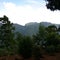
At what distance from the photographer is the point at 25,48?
16500mm

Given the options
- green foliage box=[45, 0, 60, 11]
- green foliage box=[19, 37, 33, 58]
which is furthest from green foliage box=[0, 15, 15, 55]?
green foliage box=[45, 0, 60, 11]

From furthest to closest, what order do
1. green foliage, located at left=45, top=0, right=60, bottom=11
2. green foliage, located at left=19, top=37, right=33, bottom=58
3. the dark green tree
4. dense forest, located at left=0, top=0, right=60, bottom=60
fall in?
the dark green tree → green foliage, located at left=19, top=37, right=33, bottom=58 → dense forest, located at left=0, top=0, right=60, bottom=60 → green foliage, located at left=45, top=0, right=60, bottom=11

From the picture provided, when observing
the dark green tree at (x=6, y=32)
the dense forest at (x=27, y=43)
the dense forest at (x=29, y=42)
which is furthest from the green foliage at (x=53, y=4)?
the dark green tree at (x=6, y=32)

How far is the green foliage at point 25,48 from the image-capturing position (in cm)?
1638

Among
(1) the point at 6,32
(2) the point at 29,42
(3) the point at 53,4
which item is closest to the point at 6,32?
(1) the point at 6,32

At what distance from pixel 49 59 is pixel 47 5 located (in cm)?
385

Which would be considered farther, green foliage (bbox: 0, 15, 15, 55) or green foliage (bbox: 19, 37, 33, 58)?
green foliage (bbox: 0, 15, 15, 55)

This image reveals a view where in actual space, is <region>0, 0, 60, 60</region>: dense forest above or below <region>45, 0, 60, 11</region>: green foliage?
below

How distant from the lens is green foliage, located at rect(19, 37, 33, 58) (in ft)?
53.7

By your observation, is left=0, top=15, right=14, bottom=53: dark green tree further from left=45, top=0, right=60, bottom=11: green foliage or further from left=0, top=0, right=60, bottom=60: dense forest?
left=45, top=0, right=60, bottom=11: green foliage

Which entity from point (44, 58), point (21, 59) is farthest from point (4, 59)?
point (44, 58)

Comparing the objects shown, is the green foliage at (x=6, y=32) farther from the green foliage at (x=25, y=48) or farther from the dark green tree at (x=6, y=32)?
the green foliage at (x=25, y=48)

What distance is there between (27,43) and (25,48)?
1.35ft

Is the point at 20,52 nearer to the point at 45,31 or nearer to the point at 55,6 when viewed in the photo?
the point at 55,6
